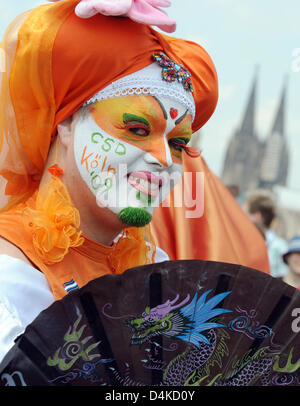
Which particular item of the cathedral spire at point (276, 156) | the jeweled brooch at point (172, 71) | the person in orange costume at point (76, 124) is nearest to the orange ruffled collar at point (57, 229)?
the person in orange costume at point (76, 124)

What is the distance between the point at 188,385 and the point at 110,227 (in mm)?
665

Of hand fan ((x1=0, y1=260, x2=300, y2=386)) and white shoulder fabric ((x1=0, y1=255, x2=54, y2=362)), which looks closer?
hand fan ((x1=0, y1=260, x2=300, y2=386))

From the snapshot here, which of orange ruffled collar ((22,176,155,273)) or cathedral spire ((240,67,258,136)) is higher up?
orange ruffled collar ((22,176,155,273))

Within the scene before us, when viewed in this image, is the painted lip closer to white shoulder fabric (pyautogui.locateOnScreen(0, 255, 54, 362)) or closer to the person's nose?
the person's nose

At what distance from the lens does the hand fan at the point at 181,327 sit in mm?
1353

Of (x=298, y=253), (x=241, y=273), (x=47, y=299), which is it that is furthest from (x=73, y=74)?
(x=298, y=253)

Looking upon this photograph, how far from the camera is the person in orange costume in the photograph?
1.76 metres

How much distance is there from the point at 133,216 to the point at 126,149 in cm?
20

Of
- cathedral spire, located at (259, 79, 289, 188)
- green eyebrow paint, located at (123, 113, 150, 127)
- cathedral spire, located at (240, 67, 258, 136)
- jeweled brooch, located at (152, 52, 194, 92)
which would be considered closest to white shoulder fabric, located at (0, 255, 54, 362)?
green eyebrow paint, located at (123, 113, 150, 127)

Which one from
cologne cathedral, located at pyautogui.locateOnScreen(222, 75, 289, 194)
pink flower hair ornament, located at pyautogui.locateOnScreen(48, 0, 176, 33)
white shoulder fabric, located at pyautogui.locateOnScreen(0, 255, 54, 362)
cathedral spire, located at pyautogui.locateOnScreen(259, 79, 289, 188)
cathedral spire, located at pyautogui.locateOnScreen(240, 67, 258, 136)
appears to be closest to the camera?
white shoulder fabric, located at pyautogui.locateOnScreen(0, 255, 54, 362)

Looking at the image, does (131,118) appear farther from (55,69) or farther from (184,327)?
(184,327)

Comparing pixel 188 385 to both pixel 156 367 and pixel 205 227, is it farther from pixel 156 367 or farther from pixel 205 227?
pixel 205 227

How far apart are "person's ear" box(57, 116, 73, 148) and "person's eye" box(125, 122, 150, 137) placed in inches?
7.5

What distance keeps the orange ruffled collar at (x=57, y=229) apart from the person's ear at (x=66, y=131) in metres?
0.12
